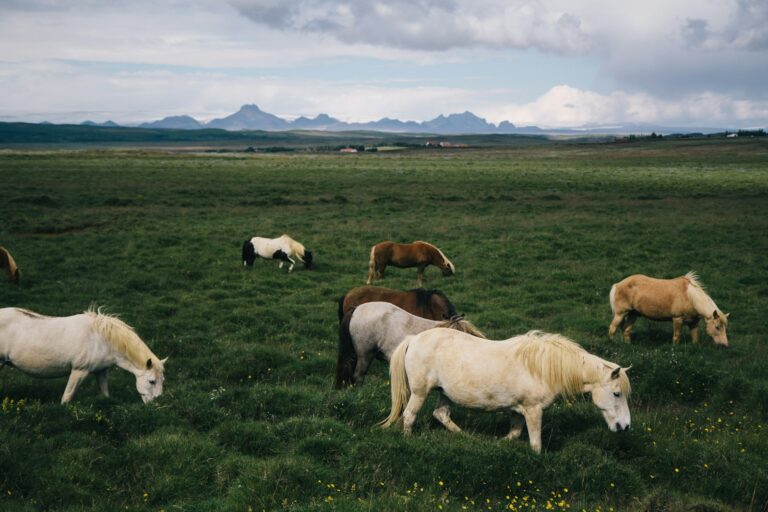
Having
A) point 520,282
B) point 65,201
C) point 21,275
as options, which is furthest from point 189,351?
point 65,201

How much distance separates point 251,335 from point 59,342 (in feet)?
15.7

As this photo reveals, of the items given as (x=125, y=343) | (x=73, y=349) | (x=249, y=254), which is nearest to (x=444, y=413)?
(x=125, y=343)

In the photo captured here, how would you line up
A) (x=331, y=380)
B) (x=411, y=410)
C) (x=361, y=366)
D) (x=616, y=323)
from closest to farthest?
(x=411, y=410), (x=361, y=366), (x=331, y=380), (x=616, y=323)

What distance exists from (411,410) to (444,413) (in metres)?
0.56

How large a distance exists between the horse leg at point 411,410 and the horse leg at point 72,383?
4.78 meters

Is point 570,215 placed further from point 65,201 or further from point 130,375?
point 65,201

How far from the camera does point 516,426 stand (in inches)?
301

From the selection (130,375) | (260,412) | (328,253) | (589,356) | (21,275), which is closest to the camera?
(589,356)

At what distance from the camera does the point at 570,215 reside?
32.9 m

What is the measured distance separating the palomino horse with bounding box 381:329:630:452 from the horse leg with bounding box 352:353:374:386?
6.01ft

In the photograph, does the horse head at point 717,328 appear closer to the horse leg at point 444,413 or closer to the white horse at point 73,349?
the horse leg at point 444,413

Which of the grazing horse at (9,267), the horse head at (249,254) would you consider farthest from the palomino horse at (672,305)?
the grazing horse at (9,267)

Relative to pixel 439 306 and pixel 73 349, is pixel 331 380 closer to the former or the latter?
pixel 439 306

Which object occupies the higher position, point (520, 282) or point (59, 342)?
point (59, 342)
